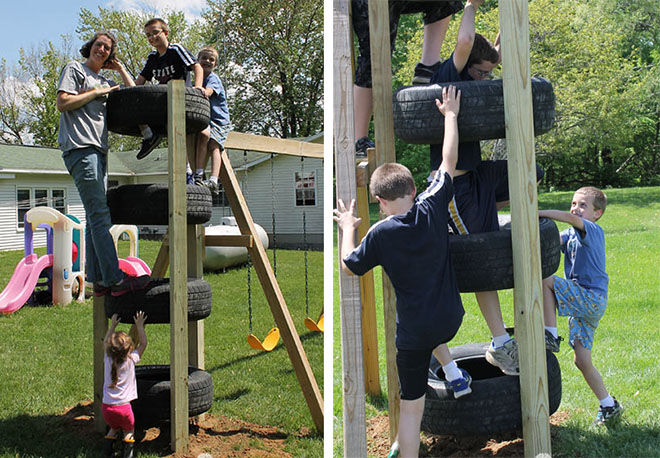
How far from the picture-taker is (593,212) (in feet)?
13.1

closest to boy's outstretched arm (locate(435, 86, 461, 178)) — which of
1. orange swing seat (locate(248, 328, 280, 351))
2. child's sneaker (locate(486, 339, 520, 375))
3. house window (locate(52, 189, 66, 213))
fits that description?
child's sneaker (locate(486, 339, 520, 375))

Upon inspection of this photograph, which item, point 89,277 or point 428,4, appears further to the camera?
point 89,277

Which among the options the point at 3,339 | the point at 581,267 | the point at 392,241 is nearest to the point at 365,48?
the point at 392,241

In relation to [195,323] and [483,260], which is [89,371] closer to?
[195,323]

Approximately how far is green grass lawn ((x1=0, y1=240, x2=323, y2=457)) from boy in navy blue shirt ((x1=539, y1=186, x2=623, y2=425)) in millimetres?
1973

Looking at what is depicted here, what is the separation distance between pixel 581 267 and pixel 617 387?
4.73 feet

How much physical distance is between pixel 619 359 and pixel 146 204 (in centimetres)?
435

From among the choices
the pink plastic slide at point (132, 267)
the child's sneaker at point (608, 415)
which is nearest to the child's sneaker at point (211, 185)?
the child's sneaker at point (608, 415)

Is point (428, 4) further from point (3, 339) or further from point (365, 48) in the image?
point (3, 339)

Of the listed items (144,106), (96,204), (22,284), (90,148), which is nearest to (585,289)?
(144,106)

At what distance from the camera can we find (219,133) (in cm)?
501

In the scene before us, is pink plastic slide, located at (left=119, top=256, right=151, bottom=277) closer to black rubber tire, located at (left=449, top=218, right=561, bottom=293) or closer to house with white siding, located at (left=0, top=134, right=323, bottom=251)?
black rubber tire, located at (left=449, top=218, right=561, bottom=293)

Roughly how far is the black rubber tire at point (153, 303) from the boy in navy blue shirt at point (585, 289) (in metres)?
2.37

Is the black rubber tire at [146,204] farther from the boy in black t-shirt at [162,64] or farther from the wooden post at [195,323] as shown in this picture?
the wooden post at [195,323]
